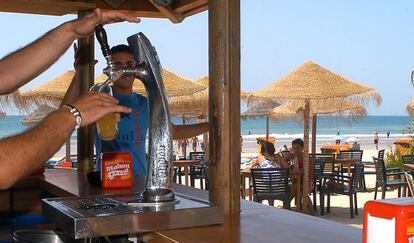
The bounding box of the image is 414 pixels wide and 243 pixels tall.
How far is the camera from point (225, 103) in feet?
6.10

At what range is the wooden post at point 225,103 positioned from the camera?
6.08ft

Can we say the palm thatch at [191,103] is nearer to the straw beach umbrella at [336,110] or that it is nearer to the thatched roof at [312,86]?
the straw beach umbrella at [336,110]

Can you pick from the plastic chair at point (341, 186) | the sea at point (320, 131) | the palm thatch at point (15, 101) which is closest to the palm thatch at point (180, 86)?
the palm thatch at point (15, 101)

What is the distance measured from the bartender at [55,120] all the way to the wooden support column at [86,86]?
5.82ft

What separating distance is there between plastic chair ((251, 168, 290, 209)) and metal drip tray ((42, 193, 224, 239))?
501cm

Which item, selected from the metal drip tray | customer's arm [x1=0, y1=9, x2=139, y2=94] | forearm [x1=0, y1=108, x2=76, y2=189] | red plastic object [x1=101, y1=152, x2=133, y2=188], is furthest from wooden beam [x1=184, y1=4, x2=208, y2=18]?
forearm [x1=0, y1=108, x2=76, y2=189]

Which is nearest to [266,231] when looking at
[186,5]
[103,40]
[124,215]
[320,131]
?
[124,215]

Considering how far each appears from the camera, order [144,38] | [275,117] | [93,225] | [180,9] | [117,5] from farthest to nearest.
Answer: [275,117] → [117,5] → [180,9] → [144,38] → [93,225]

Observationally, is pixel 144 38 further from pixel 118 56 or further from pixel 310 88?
pixel 310 88

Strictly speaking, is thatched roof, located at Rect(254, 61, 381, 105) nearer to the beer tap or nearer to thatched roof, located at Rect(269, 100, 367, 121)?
thatched roof, located at Rect(269, 100, 367, 121)

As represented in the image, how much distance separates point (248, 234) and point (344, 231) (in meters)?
0.27

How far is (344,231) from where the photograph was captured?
1.58 m

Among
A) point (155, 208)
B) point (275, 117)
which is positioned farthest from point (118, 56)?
point (275, 117)

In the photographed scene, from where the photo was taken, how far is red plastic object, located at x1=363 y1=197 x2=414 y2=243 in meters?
0.93
